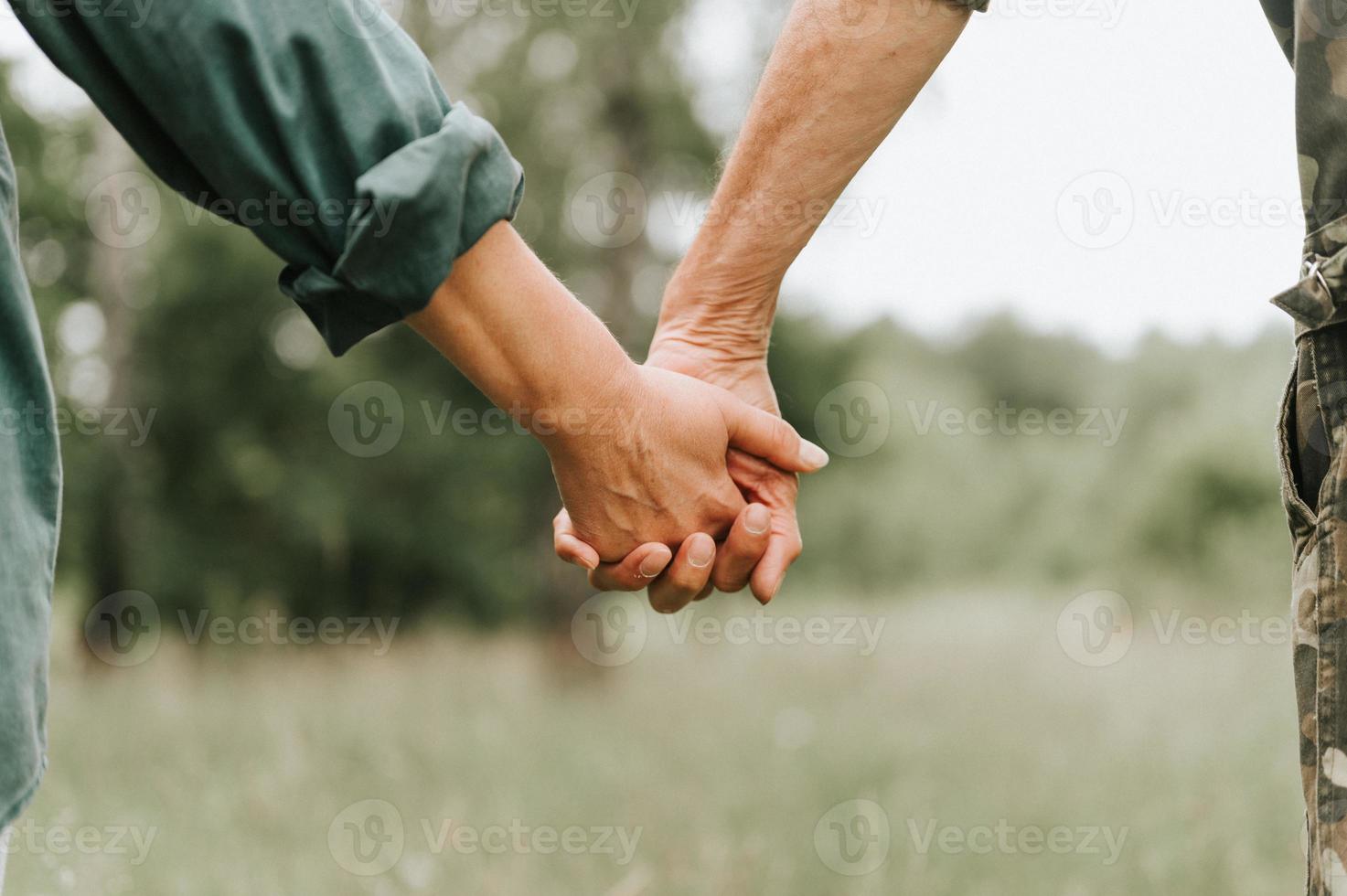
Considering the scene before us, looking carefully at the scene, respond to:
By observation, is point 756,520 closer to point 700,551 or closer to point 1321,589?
point 700,551

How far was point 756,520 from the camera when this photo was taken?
2219 mm

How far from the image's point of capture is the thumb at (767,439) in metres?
2.26

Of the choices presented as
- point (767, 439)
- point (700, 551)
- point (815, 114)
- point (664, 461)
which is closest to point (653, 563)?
point (700, 551)

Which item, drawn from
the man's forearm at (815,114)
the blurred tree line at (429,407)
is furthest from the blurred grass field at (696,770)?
Answer: the man's forearm at (815,114)

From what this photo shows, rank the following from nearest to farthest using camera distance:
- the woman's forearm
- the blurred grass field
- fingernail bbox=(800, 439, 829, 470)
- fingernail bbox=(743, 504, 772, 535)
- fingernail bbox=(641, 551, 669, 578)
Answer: the woman's forearm
fingernail bbox=(641, 551, 669, 578)
fingernail bbox=(743, 504, 772, 535)
fingernail bbox=(800, 439, 829, 470)
the blurred grass field

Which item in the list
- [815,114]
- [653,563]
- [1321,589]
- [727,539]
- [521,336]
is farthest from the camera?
[727,539]

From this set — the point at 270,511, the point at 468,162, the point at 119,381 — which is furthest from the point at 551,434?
the point at 270,511

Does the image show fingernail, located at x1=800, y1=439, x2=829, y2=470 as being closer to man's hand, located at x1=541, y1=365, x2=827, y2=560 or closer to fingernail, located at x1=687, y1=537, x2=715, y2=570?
man's hand, located at x1=541, y1=365, x2=827, y2=560

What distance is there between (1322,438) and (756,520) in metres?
1.14

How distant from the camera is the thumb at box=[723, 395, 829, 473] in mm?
2264

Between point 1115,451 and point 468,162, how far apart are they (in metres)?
13.1

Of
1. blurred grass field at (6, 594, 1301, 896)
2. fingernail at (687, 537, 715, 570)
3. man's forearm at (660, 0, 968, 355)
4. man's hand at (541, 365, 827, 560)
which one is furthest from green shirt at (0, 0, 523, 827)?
blurred grass field at (6, 594, 1301, 896)

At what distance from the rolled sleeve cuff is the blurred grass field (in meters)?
1.61

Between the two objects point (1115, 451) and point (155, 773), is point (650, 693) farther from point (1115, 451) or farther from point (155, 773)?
point (1115, 451)
